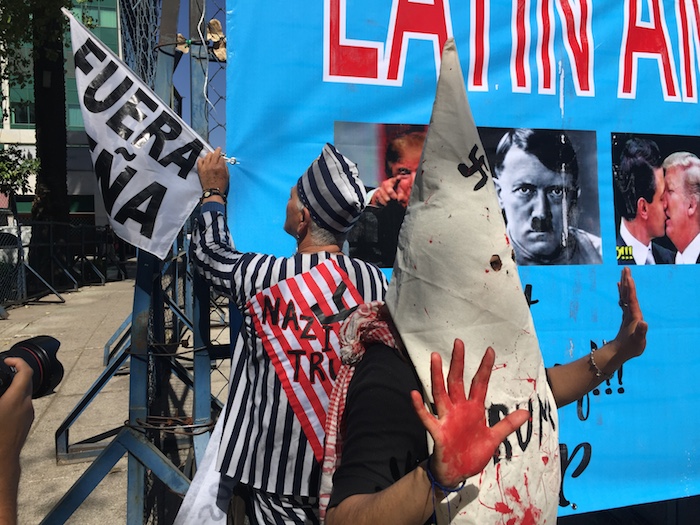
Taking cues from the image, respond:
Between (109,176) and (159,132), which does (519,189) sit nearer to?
(159,132)

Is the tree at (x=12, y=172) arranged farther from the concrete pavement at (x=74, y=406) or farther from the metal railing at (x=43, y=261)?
the concrete pavement at (x=74, y=406)

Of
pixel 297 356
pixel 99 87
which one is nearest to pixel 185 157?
pixel 99 87

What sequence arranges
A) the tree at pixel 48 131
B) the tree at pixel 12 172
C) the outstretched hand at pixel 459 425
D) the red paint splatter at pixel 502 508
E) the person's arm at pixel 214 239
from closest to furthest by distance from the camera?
the outstretched hand at pixel 459 425 < the red paint splatter at pixel 502 508 < the person's arm at pixel 214 239 < the tree at pixel 12 172 < the tree at pixel 48 131

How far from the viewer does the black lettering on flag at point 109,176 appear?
2.30m

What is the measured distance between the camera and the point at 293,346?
1.83 metres

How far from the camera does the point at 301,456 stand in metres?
1.77

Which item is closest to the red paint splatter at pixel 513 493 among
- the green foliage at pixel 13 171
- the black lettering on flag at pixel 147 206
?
the black lettering on flag at pixel 147 206

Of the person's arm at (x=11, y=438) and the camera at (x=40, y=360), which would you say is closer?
the person's arm at (x=11, y=438)

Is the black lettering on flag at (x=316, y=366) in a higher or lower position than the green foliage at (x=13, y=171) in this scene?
lower

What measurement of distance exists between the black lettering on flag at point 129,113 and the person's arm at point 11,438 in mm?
1331

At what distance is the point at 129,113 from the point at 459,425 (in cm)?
198

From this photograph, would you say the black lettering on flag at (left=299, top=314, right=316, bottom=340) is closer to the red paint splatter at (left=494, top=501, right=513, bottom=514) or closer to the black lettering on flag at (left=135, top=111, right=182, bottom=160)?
the red paint splatter at (left=494, top=501, right=513, bottom=514)

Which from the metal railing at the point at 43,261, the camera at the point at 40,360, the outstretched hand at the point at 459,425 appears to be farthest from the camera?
the metal railing at the point at 43,261

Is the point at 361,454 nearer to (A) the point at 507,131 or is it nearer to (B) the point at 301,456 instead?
(B) the point at 301,456
